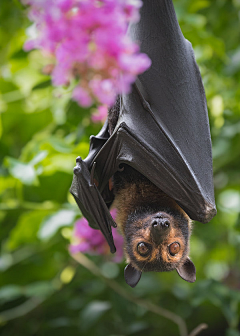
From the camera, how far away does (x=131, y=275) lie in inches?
129

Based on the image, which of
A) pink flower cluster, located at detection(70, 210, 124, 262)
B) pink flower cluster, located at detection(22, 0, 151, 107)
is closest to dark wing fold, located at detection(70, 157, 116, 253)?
pink flower cluster, located at detection(22, 0, 151, 107)

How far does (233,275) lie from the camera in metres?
7.11

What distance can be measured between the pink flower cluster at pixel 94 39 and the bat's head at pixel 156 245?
1095mm

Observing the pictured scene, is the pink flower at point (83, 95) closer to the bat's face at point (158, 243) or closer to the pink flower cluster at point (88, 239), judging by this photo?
the bat's face at point (158, 243)

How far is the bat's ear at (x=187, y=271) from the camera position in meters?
3.24

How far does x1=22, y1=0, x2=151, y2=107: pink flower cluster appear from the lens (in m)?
2.52

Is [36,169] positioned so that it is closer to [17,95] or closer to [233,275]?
[17,95]

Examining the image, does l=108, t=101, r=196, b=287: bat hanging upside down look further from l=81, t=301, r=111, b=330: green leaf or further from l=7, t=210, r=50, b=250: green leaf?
l=81, t=301, r=111, b=330: green leaf

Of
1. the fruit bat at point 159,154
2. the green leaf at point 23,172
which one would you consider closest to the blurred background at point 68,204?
the green leaf at point 23,172

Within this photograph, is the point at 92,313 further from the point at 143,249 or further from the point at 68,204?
the point at 143,249

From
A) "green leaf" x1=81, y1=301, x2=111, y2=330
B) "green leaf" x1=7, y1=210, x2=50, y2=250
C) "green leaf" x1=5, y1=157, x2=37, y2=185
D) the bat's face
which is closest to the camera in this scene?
the bat's face

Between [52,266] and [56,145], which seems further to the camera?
[52,266]

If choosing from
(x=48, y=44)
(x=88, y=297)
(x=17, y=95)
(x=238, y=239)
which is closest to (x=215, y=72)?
(x=238, y=239)

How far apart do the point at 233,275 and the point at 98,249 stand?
3630 mm
